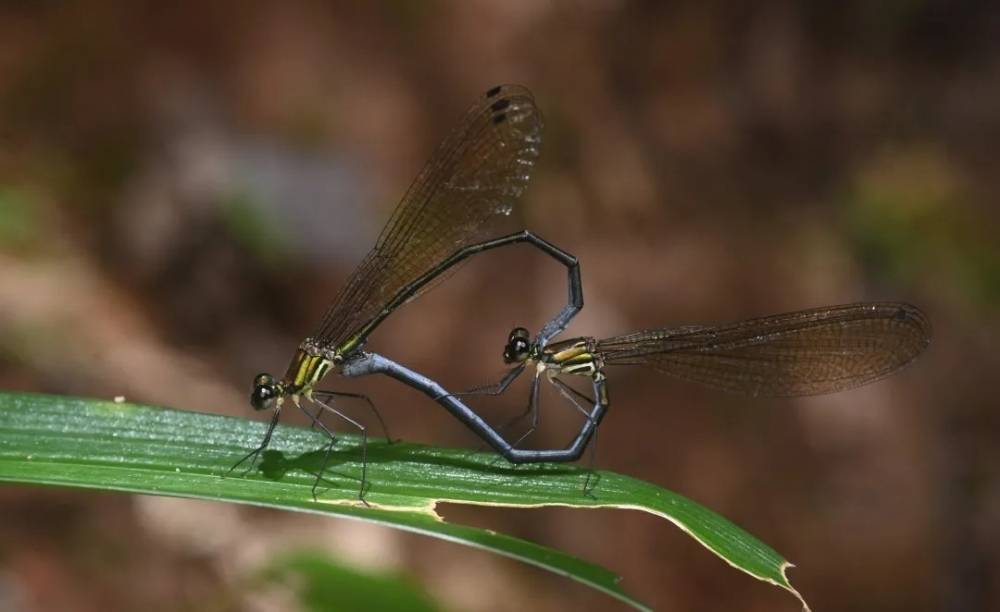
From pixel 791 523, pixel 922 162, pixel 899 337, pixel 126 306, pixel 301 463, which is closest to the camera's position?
pixel 301 463

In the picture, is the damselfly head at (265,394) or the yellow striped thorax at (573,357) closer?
the damselfly head at (265,394)

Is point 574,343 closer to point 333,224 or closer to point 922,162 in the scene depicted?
point 333,224

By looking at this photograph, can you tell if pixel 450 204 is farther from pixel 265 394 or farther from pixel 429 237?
pixel 265 394

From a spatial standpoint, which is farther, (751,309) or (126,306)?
(751,309)

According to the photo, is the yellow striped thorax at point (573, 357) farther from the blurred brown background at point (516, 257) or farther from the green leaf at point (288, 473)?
the blurred brown background at point (516, 257)

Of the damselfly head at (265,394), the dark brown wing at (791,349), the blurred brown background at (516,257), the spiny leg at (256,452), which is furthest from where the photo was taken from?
the blurred brown background at (516,257)

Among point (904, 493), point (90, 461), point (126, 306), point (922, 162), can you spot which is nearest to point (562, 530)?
point (904, 493)

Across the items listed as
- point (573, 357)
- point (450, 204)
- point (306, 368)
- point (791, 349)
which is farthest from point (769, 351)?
point (306, 368)

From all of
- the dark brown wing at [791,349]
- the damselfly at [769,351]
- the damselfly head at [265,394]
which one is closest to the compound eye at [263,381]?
the damselfly head at [265,394]
